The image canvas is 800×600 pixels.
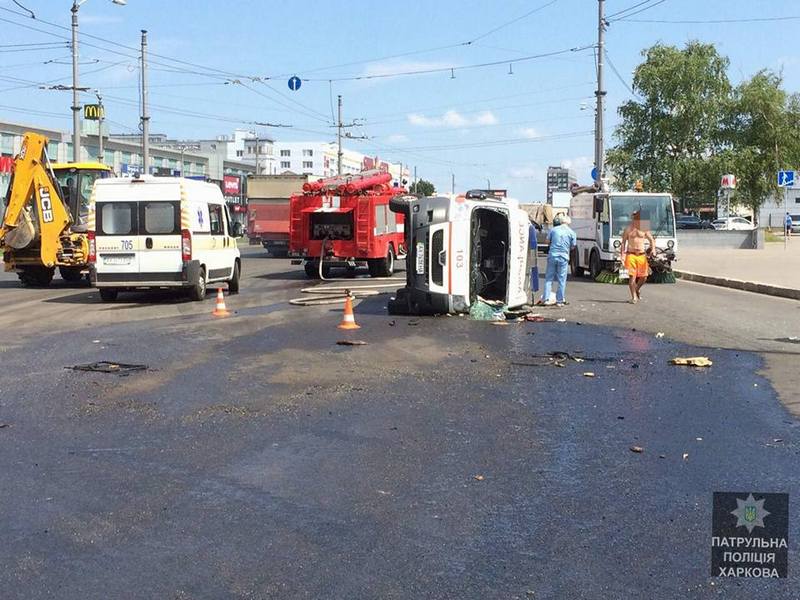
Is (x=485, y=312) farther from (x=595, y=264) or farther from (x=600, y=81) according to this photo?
(x=600, y=81)

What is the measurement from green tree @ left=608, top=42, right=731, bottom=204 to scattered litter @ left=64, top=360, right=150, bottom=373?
4176 centimetres

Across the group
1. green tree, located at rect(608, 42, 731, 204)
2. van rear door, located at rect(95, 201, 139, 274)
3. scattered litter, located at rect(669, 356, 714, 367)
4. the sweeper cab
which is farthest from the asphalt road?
green tree, located at rect(608, 42, 731, 204)

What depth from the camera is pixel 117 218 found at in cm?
1742

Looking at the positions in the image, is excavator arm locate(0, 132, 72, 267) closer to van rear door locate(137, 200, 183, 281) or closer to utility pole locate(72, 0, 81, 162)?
van rear door locate(137, 200, 183, 281)

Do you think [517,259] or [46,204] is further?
[46,204]

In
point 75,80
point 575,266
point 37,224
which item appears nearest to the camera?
point 37,224

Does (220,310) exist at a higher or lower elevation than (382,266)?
lower

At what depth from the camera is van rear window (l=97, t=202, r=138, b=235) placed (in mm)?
17391

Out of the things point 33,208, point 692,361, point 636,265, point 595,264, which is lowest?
point 692,361

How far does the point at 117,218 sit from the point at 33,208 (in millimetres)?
5440

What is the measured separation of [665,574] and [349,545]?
4.96ft

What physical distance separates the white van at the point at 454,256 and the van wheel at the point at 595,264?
8.93 m

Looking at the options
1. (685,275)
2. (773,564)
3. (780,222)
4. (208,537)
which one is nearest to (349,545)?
(208,537)

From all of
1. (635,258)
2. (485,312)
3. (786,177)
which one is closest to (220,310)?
(485,312)
